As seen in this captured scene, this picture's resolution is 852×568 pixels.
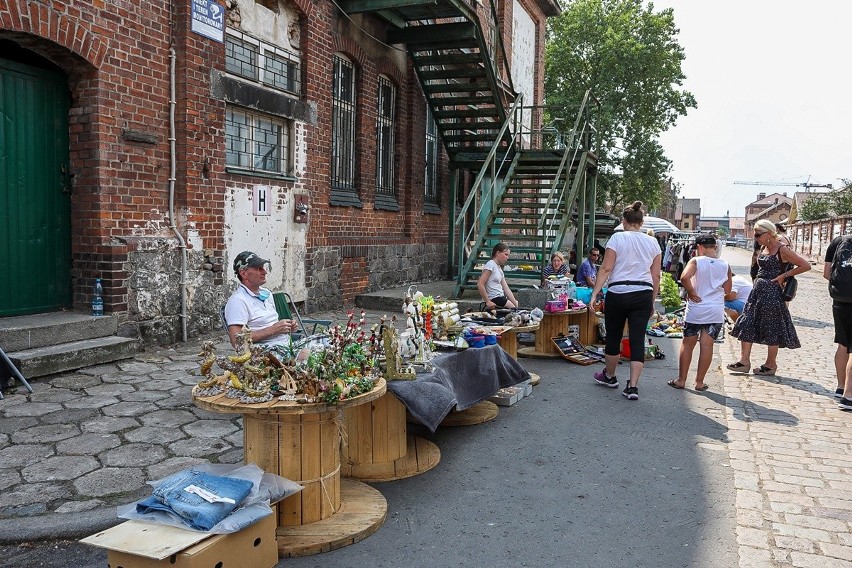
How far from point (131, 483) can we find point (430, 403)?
1901mm

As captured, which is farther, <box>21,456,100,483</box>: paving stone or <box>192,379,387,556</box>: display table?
<box>21,456,100,483</box>: paving stone

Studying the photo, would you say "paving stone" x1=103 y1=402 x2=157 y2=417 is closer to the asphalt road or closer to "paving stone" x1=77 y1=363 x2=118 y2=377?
"paving stone" x1=77 y1=363 x2=118 y2=377

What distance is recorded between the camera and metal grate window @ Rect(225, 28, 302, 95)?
8828mm

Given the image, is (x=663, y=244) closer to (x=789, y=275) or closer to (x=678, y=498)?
(x=789, y=275)

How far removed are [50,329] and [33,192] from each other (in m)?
1.48

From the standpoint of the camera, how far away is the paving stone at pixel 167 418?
206 inches

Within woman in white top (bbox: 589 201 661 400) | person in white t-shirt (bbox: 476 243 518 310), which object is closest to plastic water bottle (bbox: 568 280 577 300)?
person in white t-shirt (bbox: 476 243 518 310)

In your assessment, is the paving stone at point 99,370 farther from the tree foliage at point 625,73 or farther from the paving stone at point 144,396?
the tree foliage at point 625,73

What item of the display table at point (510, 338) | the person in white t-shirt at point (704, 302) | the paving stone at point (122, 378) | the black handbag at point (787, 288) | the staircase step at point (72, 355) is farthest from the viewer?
the black handbag at point (787, 288)

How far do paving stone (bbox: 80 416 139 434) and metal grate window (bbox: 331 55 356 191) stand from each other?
22.1ft

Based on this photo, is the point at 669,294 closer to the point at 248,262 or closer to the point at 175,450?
the point at 248,262

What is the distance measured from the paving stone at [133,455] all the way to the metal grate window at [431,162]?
10730mm

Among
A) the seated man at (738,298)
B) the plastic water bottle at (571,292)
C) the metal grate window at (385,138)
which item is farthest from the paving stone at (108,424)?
the seated man at (738,298)

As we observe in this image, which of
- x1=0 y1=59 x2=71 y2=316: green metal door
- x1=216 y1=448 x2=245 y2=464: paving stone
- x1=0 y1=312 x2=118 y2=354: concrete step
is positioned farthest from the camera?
x1=0 y1=59 x2=71 y2=316: green metal door
